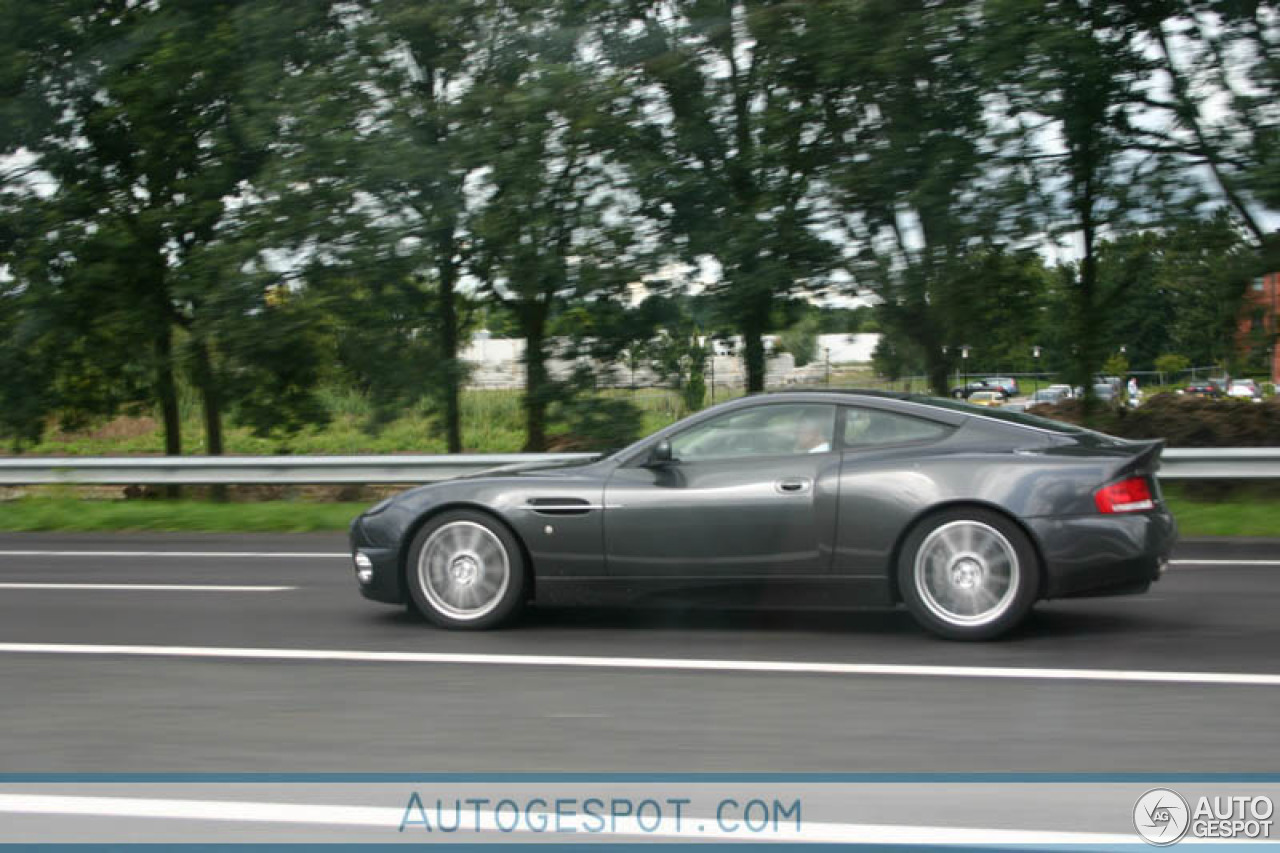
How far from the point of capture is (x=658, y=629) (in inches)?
270

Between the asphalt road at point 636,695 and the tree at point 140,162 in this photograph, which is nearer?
the asphalt road at point 636,695

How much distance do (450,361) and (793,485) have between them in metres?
10.4

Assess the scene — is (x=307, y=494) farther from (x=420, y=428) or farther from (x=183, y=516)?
(x=183, y=516)

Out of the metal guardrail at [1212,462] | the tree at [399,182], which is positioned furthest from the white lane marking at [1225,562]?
the tree at [399,182]

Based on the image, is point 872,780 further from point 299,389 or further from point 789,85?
point 299,389

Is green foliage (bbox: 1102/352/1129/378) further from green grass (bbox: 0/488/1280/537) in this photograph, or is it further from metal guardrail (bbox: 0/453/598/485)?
metal guardrail (bbox: 0/453/598/485)

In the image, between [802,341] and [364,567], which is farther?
[802,341]

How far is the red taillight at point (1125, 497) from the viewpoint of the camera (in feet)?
20.1

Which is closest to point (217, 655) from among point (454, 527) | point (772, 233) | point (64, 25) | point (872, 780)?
point (454, 527)

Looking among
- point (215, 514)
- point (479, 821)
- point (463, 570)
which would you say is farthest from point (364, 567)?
point (215, 514)

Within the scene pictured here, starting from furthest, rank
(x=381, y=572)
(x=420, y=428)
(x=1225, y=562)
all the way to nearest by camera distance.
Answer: (x=420, y=428) → (x=1225, y=562) → (x=381, y=572)

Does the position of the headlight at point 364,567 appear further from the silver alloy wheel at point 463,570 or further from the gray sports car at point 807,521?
the silver alloy wheel at point 463,570

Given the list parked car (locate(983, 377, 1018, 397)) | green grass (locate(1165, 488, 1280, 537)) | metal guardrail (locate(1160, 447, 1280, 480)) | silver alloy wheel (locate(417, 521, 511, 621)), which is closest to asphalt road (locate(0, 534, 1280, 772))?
silver alloy wheel (locate(417, 521, 511, 621))

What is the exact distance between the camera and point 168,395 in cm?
1916
